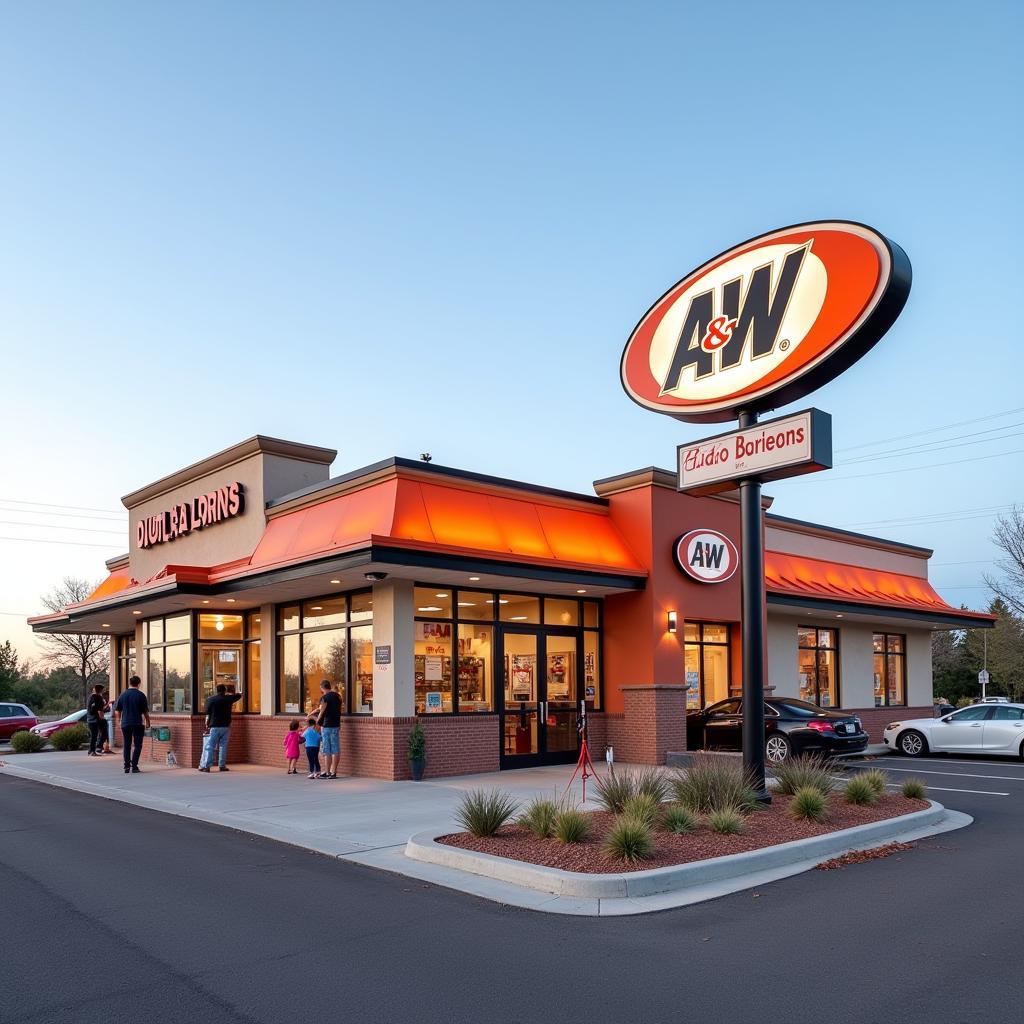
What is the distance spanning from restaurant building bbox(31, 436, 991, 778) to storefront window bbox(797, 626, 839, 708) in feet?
0.26

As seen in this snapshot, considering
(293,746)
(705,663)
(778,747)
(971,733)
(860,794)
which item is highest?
(705,663)

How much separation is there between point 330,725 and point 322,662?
221 centimetres

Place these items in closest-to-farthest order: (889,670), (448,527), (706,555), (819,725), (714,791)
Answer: (714,791) < (448,527) < (819,725) < (706,555) < (889,670)

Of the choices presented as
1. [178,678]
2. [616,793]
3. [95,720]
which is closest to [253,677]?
[178,678]

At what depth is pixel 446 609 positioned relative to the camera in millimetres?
18719

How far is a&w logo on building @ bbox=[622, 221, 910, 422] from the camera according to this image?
12.0 m

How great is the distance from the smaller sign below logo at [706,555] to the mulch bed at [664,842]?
8880 millimetres

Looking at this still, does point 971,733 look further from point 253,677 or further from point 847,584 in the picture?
point 253,677

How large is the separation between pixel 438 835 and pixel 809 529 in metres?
17.9

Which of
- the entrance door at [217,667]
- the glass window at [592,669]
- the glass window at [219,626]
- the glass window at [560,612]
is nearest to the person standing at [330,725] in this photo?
the glass window at [560,612]

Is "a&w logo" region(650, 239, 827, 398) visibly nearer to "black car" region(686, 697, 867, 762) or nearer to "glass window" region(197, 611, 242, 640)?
"black car" region(686, 697, 867, 762)

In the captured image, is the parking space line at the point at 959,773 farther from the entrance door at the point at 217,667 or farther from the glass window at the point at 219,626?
the glass window at the point at 219,626

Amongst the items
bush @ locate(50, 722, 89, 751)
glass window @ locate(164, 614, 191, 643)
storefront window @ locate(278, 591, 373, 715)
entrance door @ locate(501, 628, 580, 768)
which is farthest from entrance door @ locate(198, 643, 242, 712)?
bush @ locate(50, 722, 89, 751)

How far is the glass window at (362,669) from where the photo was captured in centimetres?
1844
